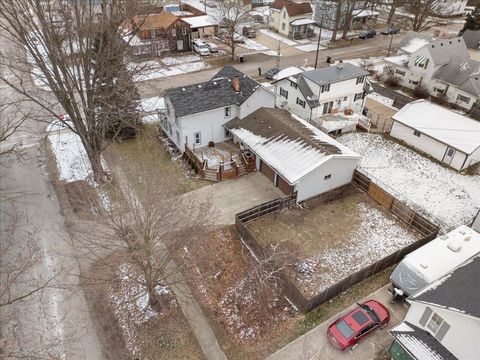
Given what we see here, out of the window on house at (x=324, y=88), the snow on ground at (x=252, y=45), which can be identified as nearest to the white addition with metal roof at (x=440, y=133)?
the window on house at (x=324, y=88)

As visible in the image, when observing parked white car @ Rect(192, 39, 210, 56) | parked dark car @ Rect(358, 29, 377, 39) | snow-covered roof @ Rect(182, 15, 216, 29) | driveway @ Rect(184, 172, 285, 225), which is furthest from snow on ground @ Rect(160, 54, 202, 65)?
parked dark car @ Rect(358, 29, 377, 39)

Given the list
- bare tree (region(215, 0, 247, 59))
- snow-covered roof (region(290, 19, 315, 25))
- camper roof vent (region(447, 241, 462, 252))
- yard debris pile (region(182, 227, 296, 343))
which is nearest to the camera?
yard debris pile (region(182, 227, 296, 343))

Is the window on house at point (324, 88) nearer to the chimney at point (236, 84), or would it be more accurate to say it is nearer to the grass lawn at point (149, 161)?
the chimney at point (236, 84)

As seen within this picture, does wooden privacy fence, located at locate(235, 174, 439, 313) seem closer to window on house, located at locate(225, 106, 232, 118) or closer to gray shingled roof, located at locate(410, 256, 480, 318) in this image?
gray shingled roof, located at locate(410, 256, 480, 318)

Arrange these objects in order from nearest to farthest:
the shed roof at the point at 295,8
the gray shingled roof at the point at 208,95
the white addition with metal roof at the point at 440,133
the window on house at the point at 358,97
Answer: the gray shingled roof at the point at 208,95 → the white addition with metal roof at the point at 440,133 → the window on house at the point at 358,97 → the shed roof at the point at 295,8

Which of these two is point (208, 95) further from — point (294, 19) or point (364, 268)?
point (294, 19)

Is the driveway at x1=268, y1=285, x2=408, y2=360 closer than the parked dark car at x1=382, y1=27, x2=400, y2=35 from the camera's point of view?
Yes

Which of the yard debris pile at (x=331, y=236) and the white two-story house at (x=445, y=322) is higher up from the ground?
the white two-story house at (x=445, y=322)
